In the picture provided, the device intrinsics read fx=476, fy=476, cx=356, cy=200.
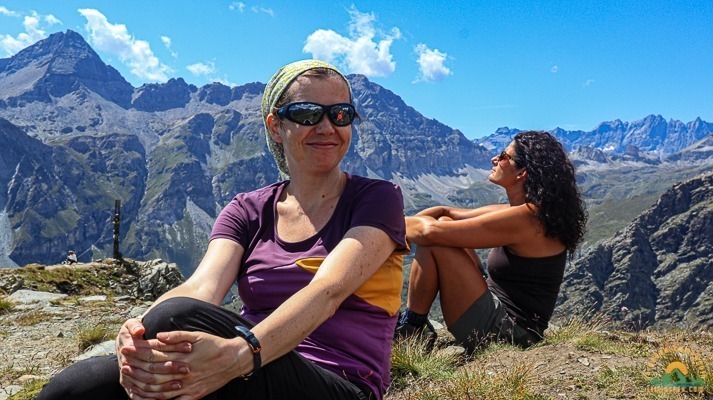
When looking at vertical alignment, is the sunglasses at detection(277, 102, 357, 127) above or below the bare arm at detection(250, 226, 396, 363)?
above

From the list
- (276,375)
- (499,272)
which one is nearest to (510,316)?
(499,272)

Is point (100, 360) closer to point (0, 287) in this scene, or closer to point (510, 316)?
point (510, 316)

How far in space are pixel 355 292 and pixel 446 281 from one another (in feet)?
10.9

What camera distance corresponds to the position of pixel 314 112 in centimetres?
415

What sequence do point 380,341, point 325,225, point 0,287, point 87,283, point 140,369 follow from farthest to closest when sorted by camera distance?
1. point 87,283
2. point 0,287
3. point 325,225
4. point 380,341
5. point 140,369

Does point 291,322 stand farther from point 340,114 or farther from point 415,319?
point 415,319

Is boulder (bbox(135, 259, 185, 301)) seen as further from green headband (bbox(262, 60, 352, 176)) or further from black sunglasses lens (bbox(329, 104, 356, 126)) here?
black sunglasses lens (bbox(329, 104, 356, 126))

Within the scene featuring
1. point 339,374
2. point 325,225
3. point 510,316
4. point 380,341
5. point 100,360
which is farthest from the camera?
point 510,316

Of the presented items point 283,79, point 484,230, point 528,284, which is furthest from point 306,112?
point 528,284

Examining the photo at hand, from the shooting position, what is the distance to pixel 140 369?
2830 millimetres

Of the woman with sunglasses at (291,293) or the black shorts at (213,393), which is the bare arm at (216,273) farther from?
the black shorts at (213,393)

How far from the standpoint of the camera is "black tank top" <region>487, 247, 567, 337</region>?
6.77m

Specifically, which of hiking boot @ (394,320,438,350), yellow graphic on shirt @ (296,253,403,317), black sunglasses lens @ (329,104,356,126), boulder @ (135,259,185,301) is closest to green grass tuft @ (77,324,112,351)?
hiking boot @ (394,320,438,350)

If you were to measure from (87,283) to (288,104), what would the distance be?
55.0 ft
